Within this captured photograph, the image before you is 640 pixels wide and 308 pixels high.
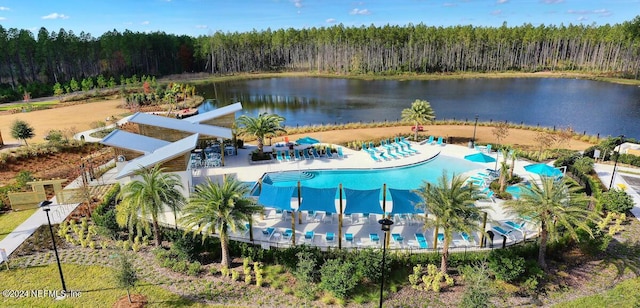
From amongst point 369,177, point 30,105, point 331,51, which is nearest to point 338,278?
point 369,177

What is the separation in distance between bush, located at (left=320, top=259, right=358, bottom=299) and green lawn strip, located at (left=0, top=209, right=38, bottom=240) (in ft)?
54.1

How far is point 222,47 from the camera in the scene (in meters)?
111

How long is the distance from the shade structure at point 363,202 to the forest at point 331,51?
296ft

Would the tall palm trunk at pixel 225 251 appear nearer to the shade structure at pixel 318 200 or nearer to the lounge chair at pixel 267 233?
the lounge chair at pixel 267 233

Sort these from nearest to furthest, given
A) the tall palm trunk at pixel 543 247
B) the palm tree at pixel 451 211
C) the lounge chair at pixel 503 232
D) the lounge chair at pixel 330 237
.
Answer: the palm tree at pixel 451 211, the tall palm trunk at pixel 543 247, the lounge chair at pixel 330 237, the lounge chair at pixel 503 232

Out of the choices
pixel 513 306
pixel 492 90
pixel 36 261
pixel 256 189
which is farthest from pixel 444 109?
pixel 36 261

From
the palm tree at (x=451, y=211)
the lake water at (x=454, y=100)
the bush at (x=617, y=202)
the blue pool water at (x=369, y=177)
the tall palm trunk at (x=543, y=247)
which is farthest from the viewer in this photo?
the lake water at (x=454, y=100)

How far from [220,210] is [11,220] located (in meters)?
14.0

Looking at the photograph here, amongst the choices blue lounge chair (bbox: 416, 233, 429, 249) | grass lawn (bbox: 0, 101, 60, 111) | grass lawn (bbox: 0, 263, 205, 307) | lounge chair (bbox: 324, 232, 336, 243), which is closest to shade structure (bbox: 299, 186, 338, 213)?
lounge chair (bbox: 324, 232, 336, 243)

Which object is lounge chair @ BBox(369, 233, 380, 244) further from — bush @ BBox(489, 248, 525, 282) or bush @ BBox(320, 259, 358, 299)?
bush @ BBox(489, 248, 525, 282)

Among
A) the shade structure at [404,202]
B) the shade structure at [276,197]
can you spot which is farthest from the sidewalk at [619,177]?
the shade structure at [276,197]

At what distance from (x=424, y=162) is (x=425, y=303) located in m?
16.5

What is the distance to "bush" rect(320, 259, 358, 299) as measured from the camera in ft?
45.7

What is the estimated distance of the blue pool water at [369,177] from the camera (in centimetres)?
2533
